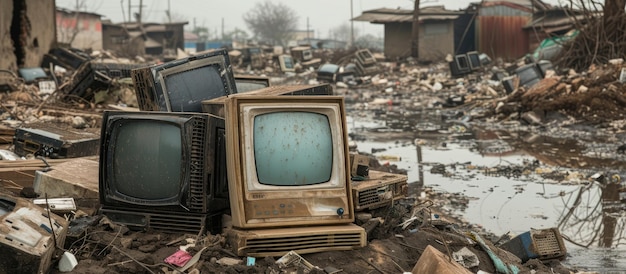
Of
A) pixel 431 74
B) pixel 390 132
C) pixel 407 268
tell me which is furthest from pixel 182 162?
pixel 431 74

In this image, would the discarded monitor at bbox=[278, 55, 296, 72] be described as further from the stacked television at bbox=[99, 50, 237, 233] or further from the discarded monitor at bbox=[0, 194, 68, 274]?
the discarded monitor at bbox=[0, 194, 68, 274]

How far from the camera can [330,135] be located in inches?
181

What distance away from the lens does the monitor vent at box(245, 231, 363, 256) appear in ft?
13.8

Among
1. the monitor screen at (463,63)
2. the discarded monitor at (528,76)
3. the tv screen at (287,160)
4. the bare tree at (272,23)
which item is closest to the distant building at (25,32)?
the discarded monitor at (528,76)

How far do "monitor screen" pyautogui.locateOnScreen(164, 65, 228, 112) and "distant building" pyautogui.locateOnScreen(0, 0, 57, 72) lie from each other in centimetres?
1097

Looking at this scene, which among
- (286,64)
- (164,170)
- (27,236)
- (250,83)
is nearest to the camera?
(27,236)

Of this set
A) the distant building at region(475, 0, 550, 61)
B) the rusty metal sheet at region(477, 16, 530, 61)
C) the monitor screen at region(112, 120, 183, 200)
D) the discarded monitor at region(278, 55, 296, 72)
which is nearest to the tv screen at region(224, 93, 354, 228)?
the monitor screen at region(112, 120, 183, 200)

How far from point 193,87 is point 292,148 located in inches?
60.6

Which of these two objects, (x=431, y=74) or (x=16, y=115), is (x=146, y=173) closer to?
(x=16, y=115)

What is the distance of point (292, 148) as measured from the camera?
4516 millimetres

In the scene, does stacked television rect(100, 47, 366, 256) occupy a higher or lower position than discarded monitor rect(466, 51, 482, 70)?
lower

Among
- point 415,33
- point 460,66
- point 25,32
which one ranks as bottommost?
point 460,66

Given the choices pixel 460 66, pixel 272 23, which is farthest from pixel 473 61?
pixel 272 23

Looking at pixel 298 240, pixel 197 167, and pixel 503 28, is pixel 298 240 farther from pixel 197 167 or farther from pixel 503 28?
pixel 503 28
